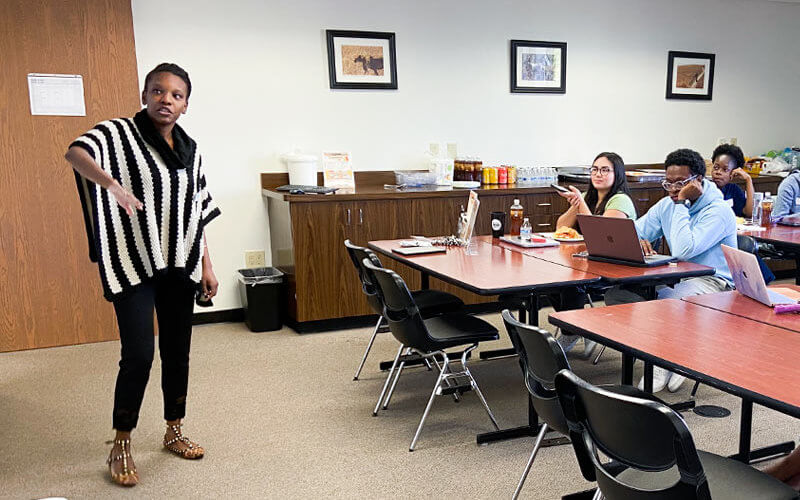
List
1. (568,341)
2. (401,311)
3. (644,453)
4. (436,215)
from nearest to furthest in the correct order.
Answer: (644,453), (401,311), (568,341), (436,215)

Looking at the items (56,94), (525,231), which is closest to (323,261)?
(525,231)

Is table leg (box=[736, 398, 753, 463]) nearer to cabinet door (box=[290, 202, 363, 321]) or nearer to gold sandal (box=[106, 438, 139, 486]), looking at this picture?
gold sandal (box=[106, 438, 139, 486])

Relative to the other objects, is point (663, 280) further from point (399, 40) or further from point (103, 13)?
point (103, 13)

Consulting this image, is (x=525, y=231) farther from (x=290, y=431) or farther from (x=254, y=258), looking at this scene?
(x=254, y=258)

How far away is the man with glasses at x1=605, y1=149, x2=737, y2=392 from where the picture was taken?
11.2 feet

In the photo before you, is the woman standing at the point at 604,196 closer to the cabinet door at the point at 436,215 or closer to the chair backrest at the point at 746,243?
the chair backrest at the point at 746,243

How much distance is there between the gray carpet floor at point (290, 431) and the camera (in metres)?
2.74

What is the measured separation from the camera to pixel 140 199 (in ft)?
8.76

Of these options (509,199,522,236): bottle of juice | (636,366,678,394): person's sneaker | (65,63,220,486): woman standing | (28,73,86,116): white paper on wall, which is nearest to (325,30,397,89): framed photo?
(28,73,86,116): white paper on wall

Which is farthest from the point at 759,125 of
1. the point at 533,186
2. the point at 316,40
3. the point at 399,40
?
the point at 316,40

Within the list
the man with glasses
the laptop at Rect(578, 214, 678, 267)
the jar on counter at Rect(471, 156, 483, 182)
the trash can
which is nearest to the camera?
the laptop at Rect(578, 214, 678, 267)

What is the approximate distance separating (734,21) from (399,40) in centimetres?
341

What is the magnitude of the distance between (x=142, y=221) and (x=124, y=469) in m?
1.00

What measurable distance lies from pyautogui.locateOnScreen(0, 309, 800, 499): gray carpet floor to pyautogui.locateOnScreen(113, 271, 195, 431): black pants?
0.28m
